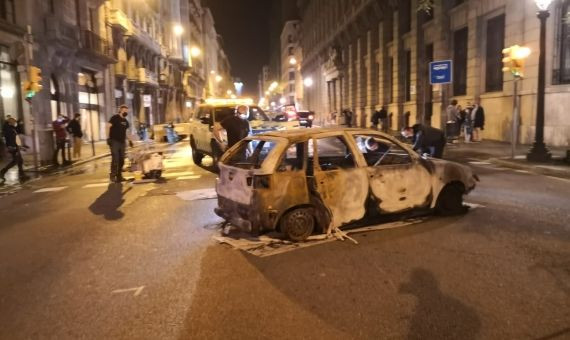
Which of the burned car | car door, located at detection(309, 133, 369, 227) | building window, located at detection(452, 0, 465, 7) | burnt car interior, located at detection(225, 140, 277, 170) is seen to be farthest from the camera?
building window, located at detection(452, 0, 465, 7)

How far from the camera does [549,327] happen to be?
4.04 metres

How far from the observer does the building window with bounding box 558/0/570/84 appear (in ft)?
61.1

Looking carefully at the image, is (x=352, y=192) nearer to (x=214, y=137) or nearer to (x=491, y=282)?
(x=491, y=282)

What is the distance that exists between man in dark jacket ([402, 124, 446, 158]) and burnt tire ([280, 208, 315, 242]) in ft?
15.7

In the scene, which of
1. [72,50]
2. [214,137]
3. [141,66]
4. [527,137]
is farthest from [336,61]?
[214,137]

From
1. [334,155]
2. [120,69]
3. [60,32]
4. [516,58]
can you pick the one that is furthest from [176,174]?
[120,69]

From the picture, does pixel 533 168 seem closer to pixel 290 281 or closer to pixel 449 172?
pixel 449 172

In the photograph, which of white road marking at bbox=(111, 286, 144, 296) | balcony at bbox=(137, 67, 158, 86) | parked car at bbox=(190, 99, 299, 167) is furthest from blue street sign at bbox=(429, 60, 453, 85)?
balcony at bbox=(137, 67, 158, 86)

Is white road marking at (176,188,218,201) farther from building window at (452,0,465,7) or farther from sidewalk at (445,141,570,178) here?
building window at (452,0,465,7)

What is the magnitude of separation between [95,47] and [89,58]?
87cm

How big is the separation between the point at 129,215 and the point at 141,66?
138 ft

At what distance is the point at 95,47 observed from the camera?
32531 millimetres

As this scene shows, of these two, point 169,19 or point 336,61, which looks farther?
point 169,19

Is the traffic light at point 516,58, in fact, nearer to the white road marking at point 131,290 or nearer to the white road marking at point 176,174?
the white road marking at point 176,174
